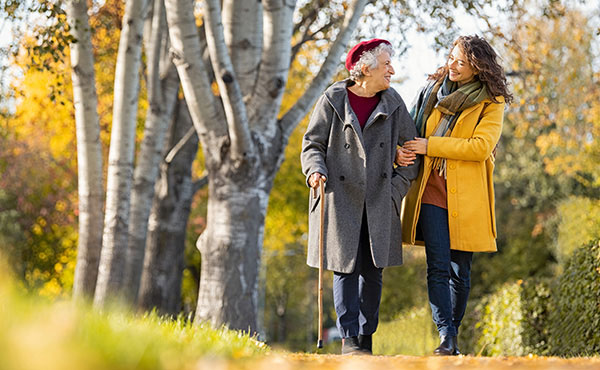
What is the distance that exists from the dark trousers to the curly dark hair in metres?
1.31

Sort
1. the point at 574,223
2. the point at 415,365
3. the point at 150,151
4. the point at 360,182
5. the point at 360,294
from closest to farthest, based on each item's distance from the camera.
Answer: the point at 415,365 < the point at 360,182 < the point at 360,294 < the point at 150,151 < the point at 574,223

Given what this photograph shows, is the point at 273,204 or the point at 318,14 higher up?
the point at 318,14

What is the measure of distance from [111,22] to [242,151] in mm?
6565

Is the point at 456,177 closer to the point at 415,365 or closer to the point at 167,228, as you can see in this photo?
the point at 415,365

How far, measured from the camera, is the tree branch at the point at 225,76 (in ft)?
26.0

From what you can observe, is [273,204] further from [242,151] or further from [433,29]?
[242,151]

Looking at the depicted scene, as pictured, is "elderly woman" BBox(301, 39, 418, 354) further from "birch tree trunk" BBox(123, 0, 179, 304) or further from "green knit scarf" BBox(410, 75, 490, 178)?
"birch tree trunk" BBox(123, 0, 179, 304)

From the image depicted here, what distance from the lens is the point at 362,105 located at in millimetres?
5746

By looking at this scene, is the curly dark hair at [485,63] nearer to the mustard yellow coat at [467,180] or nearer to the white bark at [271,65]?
the mustard yellow coat at [467,180]

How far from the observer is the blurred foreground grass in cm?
229

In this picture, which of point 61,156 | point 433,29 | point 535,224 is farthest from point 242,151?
point 535,224

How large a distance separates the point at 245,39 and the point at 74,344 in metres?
6.62

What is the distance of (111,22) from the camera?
13734mm

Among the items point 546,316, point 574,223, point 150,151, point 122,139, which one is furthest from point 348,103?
point 574,223
